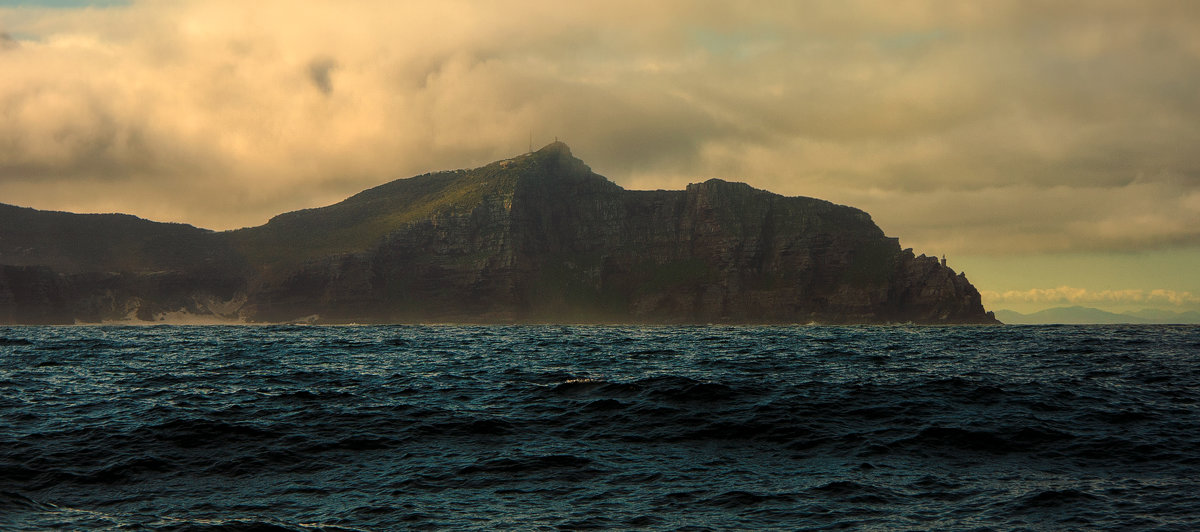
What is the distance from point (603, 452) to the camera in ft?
74.0

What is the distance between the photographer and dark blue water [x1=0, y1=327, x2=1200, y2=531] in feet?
55.0

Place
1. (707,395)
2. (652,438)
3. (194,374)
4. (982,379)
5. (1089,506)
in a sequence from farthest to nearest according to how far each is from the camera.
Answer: (194,374) → (982,379) → (707,395) → (652,438) → (1089,506)

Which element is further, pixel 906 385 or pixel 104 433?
pixel 906 385

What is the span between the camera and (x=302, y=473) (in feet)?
67.8

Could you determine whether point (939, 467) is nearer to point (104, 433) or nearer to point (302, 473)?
point (302, 473)

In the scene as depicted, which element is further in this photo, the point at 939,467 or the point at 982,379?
the point at 982,379

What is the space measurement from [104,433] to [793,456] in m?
21.3

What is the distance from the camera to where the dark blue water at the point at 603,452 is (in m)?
16.8

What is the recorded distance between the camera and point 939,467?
68.2ft

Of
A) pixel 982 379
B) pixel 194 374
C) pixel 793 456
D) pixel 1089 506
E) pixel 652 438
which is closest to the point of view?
pixel 1089 506

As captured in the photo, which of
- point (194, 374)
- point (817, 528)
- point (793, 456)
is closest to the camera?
point (817, 528)

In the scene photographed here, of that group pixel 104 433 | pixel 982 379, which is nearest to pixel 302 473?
pixel 104 433

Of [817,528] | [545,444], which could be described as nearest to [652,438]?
[545,444]

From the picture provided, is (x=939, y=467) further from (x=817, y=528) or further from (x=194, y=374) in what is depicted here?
(x=194, y=374)
